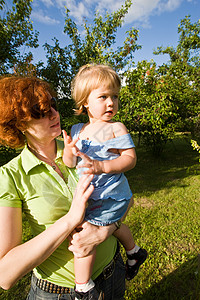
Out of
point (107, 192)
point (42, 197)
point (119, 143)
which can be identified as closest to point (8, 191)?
point (42, 197)

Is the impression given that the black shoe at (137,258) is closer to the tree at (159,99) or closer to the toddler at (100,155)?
the toddler at (100,155)

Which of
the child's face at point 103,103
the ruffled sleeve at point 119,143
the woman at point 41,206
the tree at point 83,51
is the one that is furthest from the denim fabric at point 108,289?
the tree at point 83,51

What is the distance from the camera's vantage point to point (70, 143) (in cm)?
135

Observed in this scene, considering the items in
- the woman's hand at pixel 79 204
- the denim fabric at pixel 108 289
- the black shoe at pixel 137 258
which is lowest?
the black shoe at pixel 137 258

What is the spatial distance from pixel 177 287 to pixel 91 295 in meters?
2.66

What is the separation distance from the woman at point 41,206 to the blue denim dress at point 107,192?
0.29 ft

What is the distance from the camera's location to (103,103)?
176 centimetres

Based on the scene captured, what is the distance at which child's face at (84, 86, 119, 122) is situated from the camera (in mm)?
1759

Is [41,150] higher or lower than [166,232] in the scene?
higher

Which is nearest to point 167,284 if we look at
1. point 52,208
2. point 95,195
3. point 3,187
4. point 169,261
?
point 169,261

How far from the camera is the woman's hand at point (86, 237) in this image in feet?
4.17

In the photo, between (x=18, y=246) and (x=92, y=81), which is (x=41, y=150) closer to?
(x=18, y=246)

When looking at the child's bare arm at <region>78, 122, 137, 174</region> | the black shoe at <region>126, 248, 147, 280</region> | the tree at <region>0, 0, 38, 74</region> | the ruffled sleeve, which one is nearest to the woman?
the child's bare arm at <region>78, 122, 137, 174</region>

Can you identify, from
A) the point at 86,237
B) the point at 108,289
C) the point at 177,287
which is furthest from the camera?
the point at 177,287
